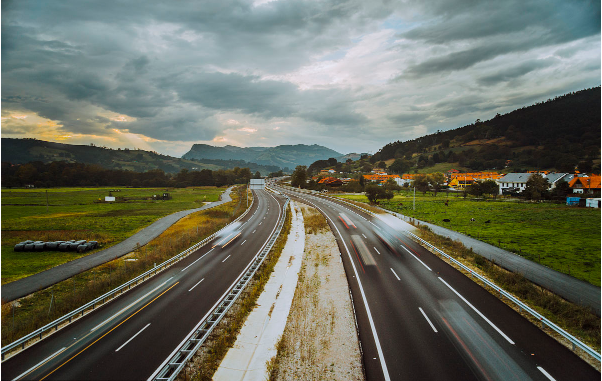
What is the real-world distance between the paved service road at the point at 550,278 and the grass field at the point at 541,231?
1.34m

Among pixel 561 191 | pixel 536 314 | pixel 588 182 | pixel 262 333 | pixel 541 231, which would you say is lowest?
pixel 262 333

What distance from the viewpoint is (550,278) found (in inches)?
951

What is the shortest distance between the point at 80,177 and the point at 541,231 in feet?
688

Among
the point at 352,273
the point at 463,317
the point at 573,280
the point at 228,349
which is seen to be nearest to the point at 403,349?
the point at 463,317

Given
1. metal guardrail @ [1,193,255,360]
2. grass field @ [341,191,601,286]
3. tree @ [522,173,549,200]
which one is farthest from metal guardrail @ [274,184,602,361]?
tree @ [522,173,549,200]

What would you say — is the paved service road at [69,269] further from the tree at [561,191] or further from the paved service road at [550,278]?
the tree at [561,191]

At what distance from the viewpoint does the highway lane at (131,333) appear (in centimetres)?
1198

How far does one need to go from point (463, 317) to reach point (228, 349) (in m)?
14.1

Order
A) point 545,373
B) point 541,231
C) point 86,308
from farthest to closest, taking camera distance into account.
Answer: point 541,231, point 86,308, point 545,373

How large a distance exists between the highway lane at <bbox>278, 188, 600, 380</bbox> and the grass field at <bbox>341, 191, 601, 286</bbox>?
1498cm

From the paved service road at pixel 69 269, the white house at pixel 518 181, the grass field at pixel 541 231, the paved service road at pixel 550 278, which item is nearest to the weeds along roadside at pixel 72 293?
the paved service road at pixel 69 269

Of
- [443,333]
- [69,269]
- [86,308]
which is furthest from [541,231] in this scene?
[69,269]

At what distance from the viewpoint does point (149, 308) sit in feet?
58.7

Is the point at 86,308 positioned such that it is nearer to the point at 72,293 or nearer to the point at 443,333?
the point at 72,293
